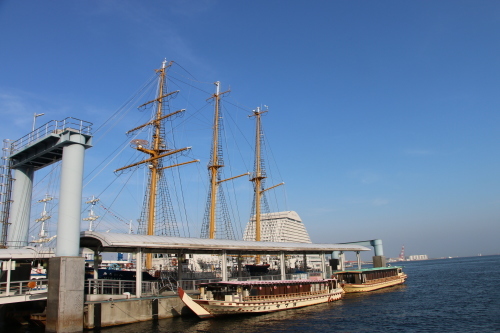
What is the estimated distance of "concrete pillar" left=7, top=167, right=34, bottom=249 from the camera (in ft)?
103

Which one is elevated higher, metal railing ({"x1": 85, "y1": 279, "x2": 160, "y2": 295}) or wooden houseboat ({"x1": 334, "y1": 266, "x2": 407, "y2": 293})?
metal railing ({"x1": 85, "y1": 279, "x2": 160, "y2": 295})

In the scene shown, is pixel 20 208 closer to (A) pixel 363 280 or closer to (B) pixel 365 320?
(B) pixel 365 320

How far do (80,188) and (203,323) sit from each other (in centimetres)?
1397

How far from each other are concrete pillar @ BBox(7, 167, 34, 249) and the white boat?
13.8 m

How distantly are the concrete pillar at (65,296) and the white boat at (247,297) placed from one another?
8.47 metres

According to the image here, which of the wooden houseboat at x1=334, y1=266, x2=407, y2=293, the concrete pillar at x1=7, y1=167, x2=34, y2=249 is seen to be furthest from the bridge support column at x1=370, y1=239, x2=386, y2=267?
the concrete pillar at x1=7, y1=167, x2=34, y2=249

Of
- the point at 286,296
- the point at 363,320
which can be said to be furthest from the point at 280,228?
the point at 363,320

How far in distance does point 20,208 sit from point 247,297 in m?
20.3

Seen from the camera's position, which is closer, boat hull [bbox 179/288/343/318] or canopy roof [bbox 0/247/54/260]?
canopy roof [bbox 0/247/54/260]

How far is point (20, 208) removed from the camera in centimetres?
3178

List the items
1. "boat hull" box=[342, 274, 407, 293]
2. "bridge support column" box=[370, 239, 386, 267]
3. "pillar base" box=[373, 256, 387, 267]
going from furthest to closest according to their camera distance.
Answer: "bridge support column" box=[370, 239, 386, 267] < "pillar base" box=[373, 256, 387, 267] < "boat hull" box=[342, 274, 407, 293]

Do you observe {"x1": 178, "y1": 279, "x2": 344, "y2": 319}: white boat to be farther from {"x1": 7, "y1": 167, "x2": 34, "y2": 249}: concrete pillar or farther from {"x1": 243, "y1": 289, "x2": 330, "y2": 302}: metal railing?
{"x1": 7, "y1": 167, "x2": 34, "y2": 249}: concrete pillar

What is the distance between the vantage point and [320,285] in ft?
141

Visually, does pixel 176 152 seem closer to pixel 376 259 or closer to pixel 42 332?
pixel 42 332
